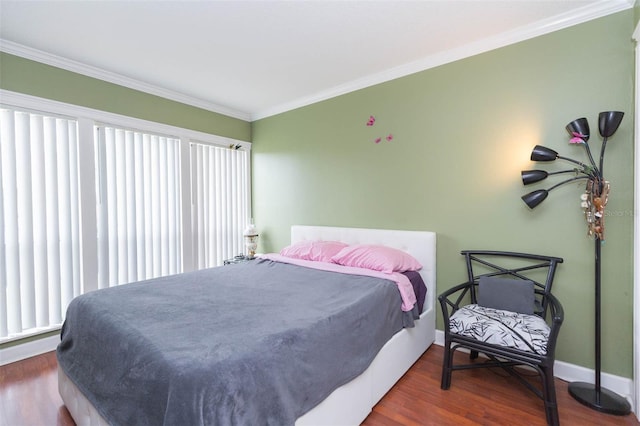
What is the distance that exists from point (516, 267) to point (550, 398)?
3.23 ft

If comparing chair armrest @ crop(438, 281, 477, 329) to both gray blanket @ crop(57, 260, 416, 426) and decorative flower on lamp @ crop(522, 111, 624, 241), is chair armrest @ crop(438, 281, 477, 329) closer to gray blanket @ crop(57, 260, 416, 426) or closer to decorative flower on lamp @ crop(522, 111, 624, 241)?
gray blanket @ crop(57, 260, 416, 426)

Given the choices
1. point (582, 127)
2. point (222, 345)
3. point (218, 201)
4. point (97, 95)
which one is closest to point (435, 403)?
point (222, 345)

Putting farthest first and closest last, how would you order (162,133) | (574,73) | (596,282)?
(162,133) < (574,73) < (596,282)

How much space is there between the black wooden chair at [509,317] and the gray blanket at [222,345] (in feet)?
1.59

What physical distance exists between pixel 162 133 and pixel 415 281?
332 centimetres

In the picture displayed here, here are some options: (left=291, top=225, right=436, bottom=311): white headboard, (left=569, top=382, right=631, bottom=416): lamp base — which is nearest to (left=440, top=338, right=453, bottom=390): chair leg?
(left=291, top=225, right=436, bottom=311): white headboard

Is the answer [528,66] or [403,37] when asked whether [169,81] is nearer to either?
[403,37]

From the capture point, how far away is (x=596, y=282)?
6.47 feet

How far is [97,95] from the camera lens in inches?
119

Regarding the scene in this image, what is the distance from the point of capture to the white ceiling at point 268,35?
207cm

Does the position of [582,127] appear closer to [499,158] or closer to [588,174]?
[588,174]

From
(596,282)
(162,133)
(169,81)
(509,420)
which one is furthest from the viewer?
(162,133)

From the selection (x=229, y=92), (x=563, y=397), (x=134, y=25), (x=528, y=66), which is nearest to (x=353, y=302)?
(x=563, y=397)

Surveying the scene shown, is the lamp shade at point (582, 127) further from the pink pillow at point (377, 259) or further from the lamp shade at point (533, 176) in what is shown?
the pink pillow at point (377, 259)
